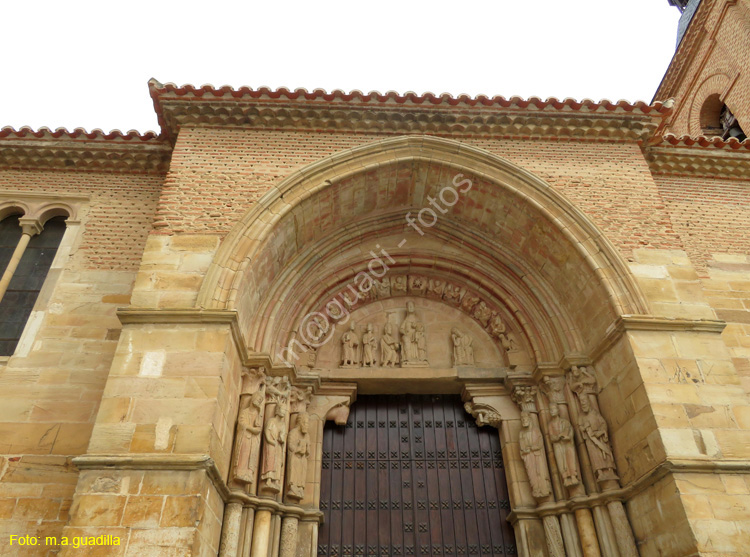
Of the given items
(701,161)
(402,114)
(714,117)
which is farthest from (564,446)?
(714,117)

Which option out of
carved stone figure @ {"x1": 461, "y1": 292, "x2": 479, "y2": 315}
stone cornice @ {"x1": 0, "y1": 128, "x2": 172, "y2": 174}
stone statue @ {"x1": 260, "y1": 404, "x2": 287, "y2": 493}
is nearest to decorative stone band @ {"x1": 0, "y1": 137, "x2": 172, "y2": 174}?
stone cornice @ {"x1": 0, "y1": 128, "x2": 172, "y2": 174}

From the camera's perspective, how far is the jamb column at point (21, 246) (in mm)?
6064

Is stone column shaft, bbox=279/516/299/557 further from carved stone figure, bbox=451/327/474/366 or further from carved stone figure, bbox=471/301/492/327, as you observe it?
carved stone figure, bbox=471/301/492/327

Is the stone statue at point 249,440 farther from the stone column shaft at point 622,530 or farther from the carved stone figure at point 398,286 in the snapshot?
the stone column shaft at point 622,530

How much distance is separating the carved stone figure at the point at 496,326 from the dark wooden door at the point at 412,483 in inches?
37.5

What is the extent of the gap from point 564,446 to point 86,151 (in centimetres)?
666

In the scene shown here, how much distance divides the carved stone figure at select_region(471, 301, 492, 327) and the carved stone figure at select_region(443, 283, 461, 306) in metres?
0.26

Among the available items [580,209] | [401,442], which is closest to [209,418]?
[401,442]

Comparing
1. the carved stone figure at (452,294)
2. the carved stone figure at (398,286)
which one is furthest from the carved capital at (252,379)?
the carved stone figure at (452,294)

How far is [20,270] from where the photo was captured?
6.24m

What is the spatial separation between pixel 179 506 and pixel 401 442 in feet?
9.17

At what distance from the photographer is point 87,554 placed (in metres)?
3.67

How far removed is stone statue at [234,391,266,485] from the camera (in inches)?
190

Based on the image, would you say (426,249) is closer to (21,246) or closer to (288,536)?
(288,536)
